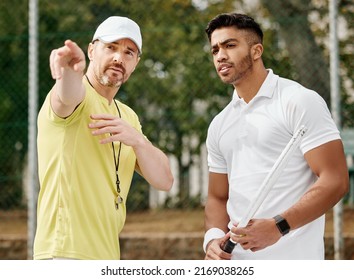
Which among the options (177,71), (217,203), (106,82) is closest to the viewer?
(106,82)

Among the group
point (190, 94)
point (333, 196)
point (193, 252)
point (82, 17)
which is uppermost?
point (82, 17)

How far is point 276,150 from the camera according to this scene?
3189 mm

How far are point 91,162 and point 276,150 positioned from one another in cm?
71

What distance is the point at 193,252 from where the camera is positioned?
7023 mm

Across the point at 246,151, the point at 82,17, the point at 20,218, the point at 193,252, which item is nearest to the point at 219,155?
the point at 246,151

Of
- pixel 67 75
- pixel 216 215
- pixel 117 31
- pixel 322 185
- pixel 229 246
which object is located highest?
pixel 117 31

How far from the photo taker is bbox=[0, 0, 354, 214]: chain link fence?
24.6 feet

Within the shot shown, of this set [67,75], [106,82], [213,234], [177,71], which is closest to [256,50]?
[106,82]

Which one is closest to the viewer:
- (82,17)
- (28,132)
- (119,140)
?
(119,140)

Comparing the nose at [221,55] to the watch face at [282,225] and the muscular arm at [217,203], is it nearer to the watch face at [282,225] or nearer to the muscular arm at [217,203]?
the muscular arm at [217,203]

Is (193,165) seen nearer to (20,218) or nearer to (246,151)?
(20,218)

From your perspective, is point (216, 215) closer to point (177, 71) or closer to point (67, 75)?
point (67, 75)

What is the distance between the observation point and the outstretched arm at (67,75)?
2.74m
